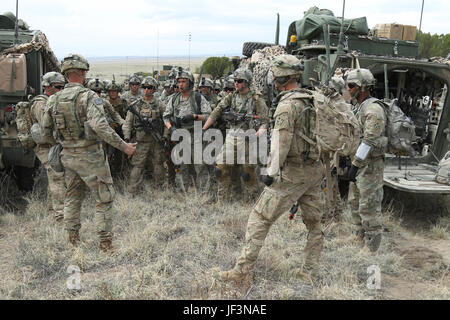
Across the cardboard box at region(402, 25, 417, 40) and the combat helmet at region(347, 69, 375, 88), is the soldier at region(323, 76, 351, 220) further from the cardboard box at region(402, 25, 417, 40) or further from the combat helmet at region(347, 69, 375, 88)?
the cardboard box at region(402, 25, 417, 40)

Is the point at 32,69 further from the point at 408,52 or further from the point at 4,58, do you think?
the point at 408,52

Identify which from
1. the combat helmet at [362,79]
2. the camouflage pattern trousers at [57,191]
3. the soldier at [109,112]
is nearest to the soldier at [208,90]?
the soldier at [109,112]

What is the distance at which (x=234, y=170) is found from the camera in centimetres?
671

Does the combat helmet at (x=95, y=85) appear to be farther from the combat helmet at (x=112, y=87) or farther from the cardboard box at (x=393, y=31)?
the cardboard box at (x=393, y=31)

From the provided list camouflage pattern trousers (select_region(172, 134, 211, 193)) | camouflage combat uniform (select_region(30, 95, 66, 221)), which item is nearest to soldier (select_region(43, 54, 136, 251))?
camouflage combat uniform (select_region(30, 95, 66, 221))

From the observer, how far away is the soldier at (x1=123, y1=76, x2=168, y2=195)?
6.78 m

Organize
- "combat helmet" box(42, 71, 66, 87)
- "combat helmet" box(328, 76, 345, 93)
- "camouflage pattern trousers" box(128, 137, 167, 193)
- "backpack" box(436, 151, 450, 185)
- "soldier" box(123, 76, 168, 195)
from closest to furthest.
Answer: "combat helmet" box(328, 76, 345, 93) → "combat helmet" box(42, 71, 66, 87) → "backpack" box(436, 151, 450, 185) → "soldier" box(123, 76, 168, 195) → "camouflage pattern trousers" box(128, 137, 167, 193)

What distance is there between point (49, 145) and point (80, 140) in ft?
4.54

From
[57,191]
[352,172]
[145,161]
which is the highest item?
[352,172]

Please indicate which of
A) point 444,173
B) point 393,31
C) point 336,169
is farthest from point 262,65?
point 444,173

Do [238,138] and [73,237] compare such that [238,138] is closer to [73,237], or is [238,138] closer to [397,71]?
[73,237]

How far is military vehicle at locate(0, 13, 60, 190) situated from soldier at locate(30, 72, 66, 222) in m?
0.52

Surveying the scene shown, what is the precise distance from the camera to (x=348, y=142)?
3.87 meters

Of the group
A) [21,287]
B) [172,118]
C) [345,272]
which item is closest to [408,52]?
[172,118]
